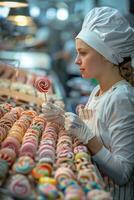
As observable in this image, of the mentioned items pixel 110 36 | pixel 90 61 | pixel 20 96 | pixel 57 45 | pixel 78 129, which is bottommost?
pixel 57 45

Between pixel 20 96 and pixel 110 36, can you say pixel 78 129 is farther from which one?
pixel 20 96

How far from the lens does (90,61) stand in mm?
3139

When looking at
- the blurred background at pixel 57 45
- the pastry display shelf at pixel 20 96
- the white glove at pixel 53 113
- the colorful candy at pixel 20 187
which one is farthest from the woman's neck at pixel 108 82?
the blurred background at pixel 57 45

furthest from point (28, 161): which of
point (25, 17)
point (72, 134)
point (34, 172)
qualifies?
point (25, 17)

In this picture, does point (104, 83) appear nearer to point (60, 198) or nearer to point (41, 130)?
point (41, 130)

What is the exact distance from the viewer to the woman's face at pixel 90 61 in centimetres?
314

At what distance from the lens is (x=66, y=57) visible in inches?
485

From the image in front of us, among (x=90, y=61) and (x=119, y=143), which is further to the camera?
(x=90, y=61)

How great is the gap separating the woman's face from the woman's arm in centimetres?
28

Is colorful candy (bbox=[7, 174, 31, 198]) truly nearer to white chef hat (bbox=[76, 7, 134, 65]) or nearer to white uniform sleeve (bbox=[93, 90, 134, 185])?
white uniform sleeve (bbox=[93, 90, 134, 185])

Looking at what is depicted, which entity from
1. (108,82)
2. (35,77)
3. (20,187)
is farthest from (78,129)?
(35,77)

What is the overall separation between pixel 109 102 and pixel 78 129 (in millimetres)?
349

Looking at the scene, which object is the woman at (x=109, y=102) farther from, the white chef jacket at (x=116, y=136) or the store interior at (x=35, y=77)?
the store interior at (x=35, y=77)

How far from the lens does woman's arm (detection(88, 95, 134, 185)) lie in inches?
112
